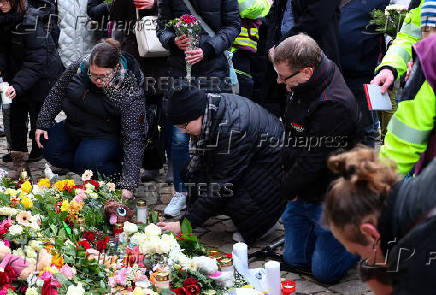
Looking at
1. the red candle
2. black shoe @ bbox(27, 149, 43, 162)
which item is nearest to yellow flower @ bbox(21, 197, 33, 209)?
the red candle

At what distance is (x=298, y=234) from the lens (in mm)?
4207

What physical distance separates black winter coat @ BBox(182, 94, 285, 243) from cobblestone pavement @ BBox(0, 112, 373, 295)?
7.8 inches

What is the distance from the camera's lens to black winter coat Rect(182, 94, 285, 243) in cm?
439

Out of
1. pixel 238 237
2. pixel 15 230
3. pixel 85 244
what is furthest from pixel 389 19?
pixel 15 230

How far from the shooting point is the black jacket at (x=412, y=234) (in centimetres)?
170

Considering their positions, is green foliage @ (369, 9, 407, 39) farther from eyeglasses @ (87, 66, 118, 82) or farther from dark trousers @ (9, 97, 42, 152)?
dark trousers @ (9, 97, 42, 152)

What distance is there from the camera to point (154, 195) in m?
5.62

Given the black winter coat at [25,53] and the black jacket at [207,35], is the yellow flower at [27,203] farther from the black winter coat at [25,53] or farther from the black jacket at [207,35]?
the black winter coat at [25,53]

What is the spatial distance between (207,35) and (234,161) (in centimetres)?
127

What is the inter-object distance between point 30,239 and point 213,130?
4.80ft

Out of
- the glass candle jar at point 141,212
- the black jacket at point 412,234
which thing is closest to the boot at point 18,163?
the glass candle jar at point 141,212

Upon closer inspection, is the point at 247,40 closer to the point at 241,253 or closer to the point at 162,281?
the point at 241,253

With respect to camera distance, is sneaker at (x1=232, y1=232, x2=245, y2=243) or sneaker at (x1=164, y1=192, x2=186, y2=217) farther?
sneaker at (x1=164, y1=192, x2=186, y2=217)

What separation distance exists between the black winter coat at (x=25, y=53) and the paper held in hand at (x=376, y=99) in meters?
3.54
